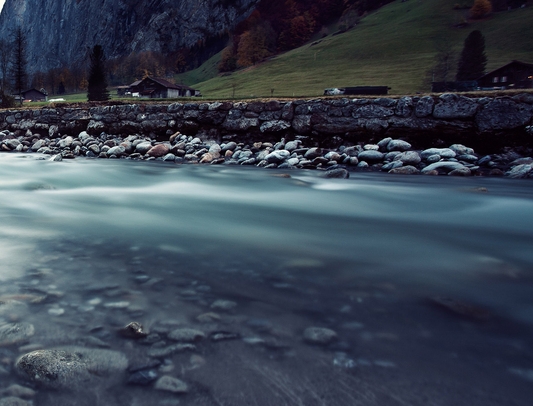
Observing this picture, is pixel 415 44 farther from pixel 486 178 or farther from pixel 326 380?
pixel 326 380

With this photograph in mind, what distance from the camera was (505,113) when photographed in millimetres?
8609

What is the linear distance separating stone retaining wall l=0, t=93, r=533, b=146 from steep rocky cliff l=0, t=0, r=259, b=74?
10522cm

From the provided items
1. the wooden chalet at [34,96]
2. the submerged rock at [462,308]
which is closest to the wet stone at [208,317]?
the submerged rock at [462,308]

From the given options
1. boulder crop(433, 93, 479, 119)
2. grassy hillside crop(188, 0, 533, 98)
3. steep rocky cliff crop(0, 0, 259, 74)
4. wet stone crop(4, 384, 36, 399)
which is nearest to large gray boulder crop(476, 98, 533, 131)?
boulder crop(433, 93, 479, 119)

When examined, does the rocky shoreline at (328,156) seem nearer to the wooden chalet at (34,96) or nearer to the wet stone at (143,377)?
the wet stone at (143,377)

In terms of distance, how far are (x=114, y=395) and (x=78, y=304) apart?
784 mm

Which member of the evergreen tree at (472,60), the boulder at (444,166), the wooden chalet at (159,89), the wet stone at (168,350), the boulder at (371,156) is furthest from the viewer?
the wooden chalet at (159,89)

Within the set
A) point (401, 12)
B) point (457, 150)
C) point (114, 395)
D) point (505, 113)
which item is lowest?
point (114, 395)

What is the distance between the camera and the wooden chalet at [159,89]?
57.8 metres

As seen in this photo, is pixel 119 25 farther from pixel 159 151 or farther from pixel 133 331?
pixel 133 331

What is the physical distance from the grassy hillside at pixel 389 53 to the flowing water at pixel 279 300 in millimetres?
30696

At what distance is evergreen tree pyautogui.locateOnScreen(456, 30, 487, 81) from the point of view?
4325 centimetres

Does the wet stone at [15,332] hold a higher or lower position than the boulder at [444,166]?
lower

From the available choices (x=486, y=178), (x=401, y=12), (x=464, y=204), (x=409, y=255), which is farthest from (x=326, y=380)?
(x=401, y=12)
